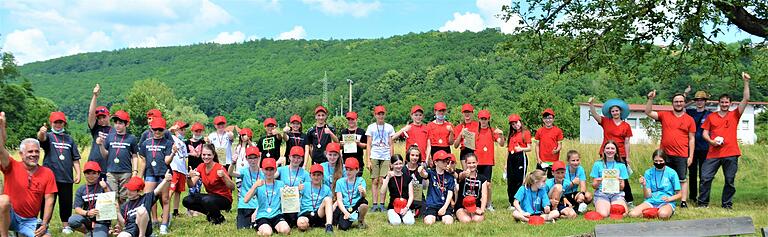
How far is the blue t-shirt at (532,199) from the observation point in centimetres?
1023

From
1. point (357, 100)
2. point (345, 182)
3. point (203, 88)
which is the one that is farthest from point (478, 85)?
point (345, 182)

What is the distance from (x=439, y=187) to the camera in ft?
34.4

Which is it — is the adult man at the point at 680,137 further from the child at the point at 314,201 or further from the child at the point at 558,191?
the child at the point at 314,201

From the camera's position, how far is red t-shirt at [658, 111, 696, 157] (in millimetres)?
11258

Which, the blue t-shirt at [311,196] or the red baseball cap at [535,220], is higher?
the blue t-shirt at [311,196]

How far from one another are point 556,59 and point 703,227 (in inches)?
251

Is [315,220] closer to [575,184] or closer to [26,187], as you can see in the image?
[26,187]

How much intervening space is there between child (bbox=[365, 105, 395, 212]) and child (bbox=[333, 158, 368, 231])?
167 cm

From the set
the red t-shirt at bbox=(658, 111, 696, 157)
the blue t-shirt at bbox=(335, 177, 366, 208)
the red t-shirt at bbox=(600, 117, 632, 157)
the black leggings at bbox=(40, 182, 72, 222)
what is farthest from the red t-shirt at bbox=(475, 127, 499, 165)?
the black leggings at bbox=(40, 182, 72, 222)

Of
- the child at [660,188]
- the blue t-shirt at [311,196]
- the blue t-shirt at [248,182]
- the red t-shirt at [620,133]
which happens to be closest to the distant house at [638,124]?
the red t-shirt at [620,133]

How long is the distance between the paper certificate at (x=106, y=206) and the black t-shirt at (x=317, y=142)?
3.77 meters

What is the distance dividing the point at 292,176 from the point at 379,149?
89.3 inches

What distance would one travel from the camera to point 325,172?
10.6 metres

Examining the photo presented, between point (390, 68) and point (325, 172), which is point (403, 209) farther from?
point (390, 68)
